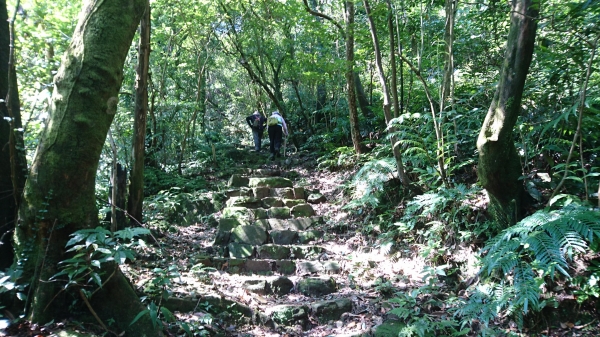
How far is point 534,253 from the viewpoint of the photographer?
9.71ft

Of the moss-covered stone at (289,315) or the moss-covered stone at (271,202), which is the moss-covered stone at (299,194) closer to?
the moss-covered stone at (271,202)

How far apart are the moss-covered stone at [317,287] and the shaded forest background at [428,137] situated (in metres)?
1.12

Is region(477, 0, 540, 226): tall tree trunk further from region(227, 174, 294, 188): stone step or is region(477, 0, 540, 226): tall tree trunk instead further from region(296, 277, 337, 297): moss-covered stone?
region(227, 174, 294, 188): stone step

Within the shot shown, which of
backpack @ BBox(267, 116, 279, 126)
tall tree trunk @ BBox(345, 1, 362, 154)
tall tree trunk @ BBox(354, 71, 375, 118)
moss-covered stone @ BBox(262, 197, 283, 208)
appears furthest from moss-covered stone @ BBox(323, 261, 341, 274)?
tall tree trunk @ BBox(354, 71, 375, 118)

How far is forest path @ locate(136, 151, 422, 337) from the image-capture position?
3.96 meters

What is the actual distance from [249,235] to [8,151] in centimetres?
375

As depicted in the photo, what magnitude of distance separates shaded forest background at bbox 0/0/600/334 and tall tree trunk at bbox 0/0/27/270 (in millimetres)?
12

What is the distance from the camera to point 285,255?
19.2 feet

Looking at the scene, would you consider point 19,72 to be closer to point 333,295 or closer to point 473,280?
point 333,295

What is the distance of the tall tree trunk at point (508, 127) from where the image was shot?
12.8 ft

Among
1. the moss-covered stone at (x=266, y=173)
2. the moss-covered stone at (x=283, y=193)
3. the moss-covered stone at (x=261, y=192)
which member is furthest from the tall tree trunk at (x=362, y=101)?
the moss-covered stone at (x=261, y=192)

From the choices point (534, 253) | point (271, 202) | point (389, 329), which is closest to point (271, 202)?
point (271, 202)

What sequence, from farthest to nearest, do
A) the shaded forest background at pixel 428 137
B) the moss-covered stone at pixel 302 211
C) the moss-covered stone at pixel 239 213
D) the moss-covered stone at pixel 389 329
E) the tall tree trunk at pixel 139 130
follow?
the moss-covered stone at pixel 302 211 < the moss-covered stone at pixel 239 213 < the tall tree trunk at pixel 139 130 < the moss-covered stone at pixel 389 329 < the shaded forest background at pixel 428 137

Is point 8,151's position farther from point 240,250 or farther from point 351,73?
point 351,73
